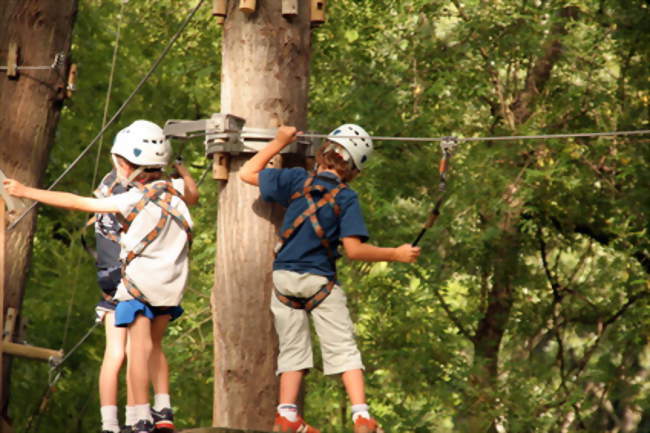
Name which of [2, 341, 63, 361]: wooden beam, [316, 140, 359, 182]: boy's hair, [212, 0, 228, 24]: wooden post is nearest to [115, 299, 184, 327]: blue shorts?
[2, 341, 63, 361]: wooden beam

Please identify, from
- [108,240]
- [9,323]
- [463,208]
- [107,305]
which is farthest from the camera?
[463,208]

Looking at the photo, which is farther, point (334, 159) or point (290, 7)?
point (334, 159)

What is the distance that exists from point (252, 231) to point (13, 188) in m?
1.22

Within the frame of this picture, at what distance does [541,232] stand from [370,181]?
2858 mm

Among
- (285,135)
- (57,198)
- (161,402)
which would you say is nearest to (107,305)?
(161,402)

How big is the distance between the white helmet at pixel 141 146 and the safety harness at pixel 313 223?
0.75 metres

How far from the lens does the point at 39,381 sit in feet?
47.8

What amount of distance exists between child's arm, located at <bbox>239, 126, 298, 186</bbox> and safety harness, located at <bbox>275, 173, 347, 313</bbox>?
0.22m

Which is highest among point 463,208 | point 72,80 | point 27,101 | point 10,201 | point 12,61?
point 12,61

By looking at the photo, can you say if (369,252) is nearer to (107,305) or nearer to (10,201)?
(107,305)

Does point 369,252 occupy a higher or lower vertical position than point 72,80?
lower

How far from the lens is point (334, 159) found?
250 inches

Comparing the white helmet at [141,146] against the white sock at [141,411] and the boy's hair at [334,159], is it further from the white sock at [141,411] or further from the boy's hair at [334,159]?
the white sock at [141,411]

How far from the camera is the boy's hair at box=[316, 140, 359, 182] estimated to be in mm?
6340
